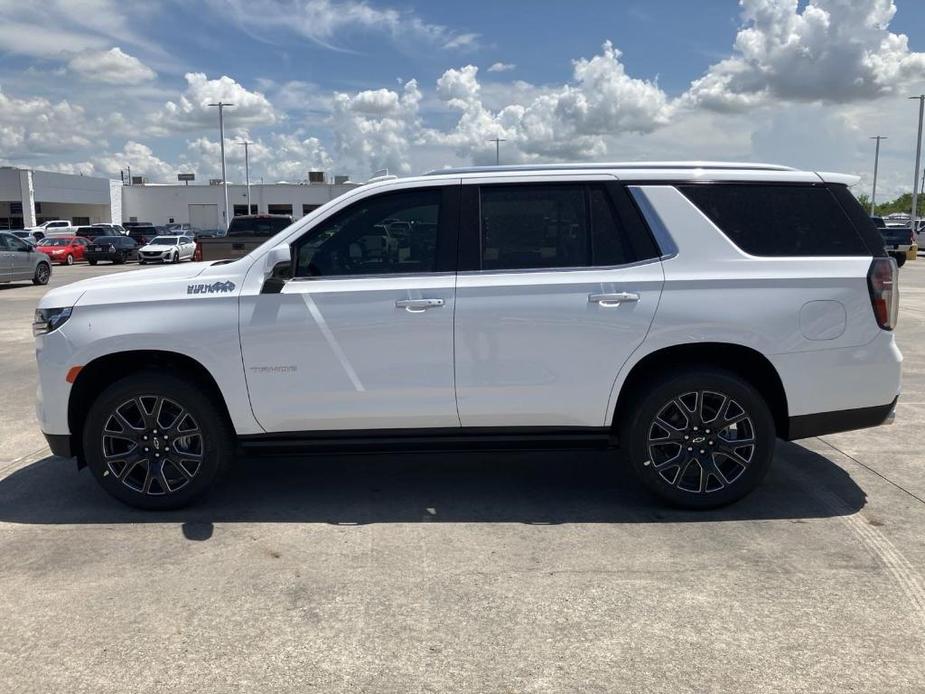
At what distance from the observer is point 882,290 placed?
4461mm

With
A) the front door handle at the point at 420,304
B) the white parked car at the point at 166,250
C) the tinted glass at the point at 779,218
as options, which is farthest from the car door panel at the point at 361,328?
the white parked car at the point at 166,250

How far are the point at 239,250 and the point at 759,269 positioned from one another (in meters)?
14.3

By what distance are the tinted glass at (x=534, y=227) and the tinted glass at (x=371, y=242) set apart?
324 mm

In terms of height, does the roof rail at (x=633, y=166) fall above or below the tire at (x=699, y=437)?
above

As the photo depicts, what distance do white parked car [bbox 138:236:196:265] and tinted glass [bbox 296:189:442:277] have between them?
30774 mm

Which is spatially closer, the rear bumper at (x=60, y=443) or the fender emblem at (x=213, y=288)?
the fender emblem at (x=213, y=288)

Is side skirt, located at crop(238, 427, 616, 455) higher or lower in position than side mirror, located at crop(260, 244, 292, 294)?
lower

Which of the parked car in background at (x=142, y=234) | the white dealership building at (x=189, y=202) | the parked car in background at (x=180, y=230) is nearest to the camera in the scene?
the parked car in background at (x=142, y=234)

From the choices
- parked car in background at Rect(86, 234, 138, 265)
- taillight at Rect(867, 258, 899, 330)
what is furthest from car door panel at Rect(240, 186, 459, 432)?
parked car in background at Rect(86, 234, 138, 265)

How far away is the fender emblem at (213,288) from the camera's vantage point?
4.50 m

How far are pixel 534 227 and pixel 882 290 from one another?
6.57 ft

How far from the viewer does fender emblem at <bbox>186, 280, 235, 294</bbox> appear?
177 inches

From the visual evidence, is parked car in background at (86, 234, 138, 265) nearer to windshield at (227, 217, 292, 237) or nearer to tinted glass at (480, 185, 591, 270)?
windshield at (227, 217, 292, 237)

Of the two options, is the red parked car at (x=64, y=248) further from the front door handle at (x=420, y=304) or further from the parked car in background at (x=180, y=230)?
the front door handle at (x=420, y=304)
